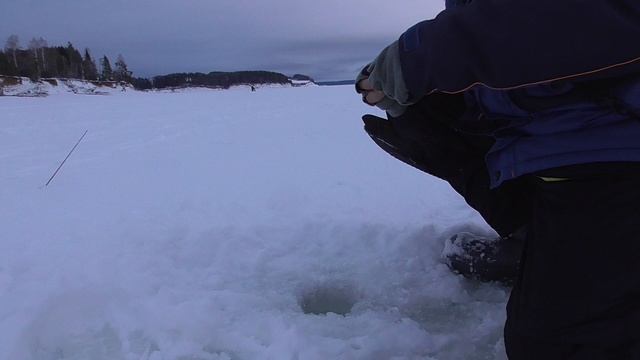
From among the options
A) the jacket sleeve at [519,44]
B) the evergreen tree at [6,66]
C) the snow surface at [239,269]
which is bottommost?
the snow surface at [239,269]

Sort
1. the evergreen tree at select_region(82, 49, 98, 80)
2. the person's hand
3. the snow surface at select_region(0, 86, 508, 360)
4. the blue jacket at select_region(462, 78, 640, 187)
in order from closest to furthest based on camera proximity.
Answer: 1. the blue jacket at select_region(462, 78, 640, 187)
2. the person's hand
3. the snow surface at select_region(0, 86, 508, 360)
4. the evergreen tree at select_region(82, 49, 98, 80)

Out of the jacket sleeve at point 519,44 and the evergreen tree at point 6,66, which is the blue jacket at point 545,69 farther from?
the evergreen tree at point 6,66

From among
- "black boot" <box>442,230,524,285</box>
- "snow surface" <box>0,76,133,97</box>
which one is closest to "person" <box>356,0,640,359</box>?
"black boot" <box>442,230,524,285</box>

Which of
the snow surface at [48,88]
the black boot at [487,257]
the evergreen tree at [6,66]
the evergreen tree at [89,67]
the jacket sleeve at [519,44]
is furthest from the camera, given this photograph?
the evergreen tree at [89,67]

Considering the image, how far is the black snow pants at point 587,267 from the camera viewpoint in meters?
1.27

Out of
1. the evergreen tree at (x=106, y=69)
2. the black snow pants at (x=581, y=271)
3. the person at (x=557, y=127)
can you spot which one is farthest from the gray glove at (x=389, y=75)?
the evergreen tree at (x=106, y=69)

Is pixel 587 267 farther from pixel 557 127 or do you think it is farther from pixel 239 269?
pixel 239 269

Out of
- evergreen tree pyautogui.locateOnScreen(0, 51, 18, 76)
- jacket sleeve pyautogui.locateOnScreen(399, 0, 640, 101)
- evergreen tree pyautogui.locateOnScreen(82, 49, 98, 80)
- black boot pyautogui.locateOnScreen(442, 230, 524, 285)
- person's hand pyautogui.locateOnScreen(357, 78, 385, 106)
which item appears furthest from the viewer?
evergreen tree pyautogui.locateOnScreen(82, 49, 98, 80)

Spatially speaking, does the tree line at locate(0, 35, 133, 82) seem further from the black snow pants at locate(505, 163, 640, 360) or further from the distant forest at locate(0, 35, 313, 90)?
the black snow pants at locate(505, 163, 640, 360)

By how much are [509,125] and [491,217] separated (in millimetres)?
665

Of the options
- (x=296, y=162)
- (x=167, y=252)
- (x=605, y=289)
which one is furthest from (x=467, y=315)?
(x=296, y=162)

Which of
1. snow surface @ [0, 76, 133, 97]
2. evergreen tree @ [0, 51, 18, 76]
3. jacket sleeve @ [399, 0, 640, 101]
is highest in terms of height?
evergreen tree @ [0, 51, 18, 76]

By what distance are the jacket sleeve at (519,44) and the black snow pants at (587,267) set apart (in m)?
0.30

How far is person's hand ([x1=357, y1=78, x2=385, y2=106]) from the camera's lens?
4.74 ft
